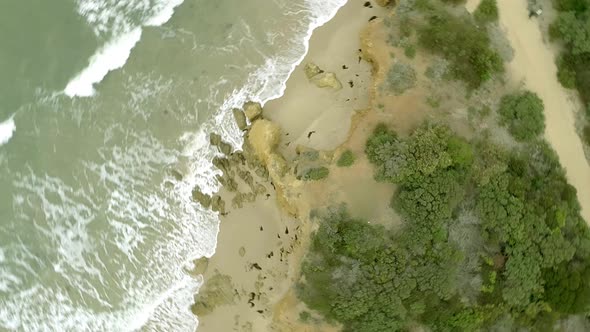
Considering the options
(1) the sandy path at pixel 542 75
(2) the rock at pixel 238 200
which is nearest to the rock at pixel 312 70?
(2) the rock at pixel 238 200

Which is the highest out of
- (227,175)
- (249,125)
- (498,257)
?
(249,125)

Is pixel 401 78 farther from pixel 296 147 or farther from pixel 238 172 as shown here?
pixel 238 172

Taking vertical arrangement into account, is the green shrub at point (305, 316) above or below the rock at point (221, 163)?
below

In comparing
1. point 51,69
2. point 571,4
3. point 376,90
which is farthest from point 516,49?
point 51,69

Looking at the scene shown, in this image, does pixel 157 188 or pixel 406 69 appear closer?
pixel 406 69

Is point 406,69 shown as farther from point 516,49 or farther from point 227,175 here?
point 227,175

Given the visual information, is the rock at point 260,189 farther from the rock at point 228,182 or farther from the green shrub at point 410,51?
the green shrub at point 410,51
